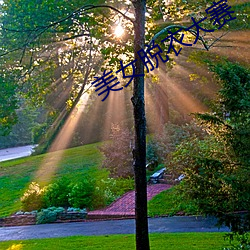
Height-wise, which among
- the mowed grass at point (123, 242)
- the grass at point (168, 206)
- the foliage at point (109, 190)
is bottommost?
the foliage at point (109, 190)

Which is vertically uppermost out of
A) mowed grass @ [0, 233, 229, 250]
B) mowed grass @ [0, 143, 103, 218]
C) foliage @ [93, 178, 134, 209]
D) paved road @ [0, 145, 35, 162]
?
mowed grass @ [0, 233, 229, 250]

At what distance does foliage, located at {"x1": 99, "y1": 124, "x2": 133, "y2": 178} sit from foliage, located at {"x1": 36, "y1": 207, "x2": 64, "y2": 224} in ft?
14.2

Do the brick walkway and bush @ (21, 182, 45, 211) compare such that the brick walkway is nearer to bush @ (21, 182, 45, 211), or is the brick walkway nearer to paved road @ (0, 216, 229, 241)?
paved road @ (0, 216, 229, 241)

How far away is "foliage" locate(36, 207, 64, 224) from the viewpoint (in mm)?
10500

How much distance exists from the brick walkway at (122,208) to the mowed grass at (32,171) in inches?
139

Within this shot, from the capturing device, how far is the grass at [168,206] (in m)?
9.46

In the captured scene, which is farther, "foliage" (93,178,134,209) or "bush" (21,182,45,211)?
"bush" (21,182,45,211)

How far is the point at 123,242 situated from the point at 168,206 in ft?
10.8


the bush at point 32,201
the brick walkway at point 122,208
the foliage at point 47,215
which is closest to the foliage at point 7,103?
the foliage at point 47,215

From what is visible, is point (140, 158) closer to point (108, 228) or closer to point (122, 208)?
point (108, 228)

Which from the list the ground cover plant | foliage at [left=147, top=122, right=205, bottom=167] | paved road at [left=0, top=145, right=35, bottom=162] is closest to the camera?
the ground cover plant

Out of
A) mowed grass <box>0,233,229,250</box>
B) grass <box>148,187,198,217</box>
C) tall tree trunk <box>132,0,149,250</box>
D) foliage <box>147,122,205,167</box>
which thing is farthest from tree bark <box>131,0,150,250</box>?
foliage <box>147,122,205,167</box>

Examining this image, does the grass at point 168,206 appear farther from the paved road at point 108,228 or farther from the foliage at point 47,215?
the foliage at point 47,215

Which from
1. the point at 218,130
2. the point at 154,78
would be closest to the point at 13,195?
the point at 154,78
